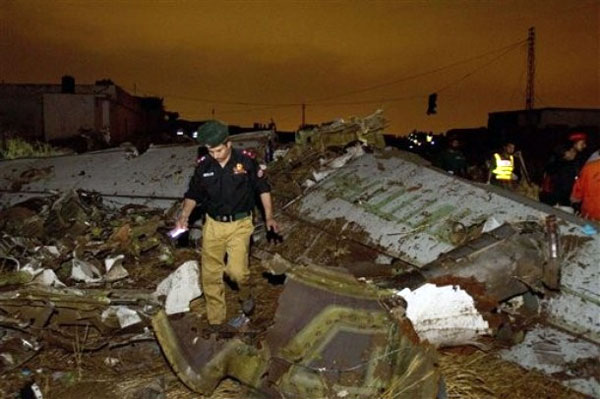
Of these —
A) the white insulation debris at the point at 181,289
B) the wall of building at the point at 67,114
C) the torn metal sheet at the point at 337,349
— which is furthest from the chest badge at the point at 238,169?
the wall of building at the point at 67,114

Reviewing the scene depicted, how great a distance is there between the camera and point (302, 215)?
5.97 meters

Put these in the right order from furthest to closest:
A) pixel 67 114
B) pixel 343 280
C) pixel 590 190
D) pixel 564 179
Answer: pixel 67 114 → pixel 564 179 → pixel 590 190 → pixel 343 280

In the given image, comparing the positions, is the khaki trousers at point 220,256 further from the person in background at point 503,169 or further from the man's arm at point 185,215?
the person in background at point 503,169

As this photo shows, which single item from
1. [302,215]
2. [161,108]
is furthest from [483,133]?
[302,215]

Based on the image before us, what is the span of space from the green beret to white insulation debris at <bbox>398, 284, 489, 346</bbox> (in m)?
1.69

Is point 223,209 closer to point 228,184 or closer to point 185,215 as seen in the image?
point 228,184

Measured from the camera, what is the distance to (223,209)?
400 centimetres

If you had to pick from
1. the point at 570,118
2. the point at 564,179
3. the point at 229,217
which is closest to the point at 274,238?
the point at 229,217

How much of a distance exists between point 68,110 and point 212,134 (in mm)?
17799

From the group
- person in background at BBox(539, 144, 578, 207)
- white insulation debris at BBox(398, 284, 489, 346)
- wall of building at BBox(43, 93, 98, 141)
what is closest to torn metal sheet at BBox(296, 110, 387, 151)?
person in background at BBox(539, 144, 578, 207)

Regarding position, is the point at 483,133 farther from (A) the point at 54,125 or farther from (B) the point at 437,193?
(B) the point at 437,193

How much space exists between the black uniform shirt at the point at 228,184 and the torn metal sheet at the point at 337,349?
110 cm

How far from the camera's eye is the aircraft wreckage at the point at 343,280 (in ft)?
9.62

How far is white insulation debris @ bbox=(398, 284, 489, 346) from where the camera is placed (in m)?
3.71
